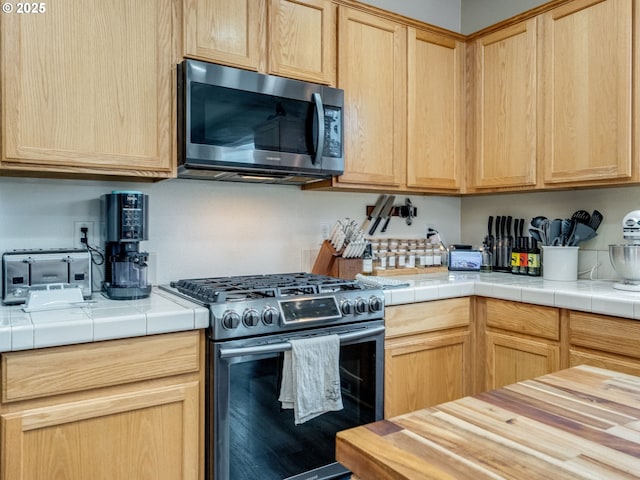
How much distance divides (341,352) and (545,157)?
151 centimetres

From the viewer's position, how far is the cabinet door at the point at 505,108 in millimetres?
2531

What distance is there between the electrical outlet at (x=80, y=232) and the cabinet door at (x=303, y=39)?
1.07 metres

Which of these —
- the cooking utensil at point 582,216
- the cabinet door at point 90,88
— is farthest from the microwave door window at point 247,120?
the cooking utensil at point 582,216

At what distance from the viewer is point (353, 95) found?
2.44 m

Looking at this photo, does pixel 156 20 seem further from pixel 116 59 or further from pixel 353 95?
pixel 353 95

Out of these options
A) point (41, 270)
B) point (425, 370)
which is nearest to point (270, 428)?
point (425, 370)

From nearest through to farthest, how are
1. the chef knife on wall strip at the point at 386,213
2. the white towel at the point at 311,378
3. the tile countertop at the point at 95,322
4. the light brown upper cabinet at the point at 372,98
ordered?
the tile countertop at the point at 95,322
the white towel at the point at 311,378
the light brown upper cabinet at the point at 372,98
the chef knife on wall strip at the point at 386,213

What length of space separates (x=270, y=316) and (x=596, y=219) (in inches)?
73.9

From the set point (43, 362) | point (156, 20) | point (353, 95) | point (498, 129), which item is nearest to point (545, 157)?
point (498, 129)

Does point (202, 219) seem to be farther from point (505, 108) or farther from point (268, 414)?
point (505, 108)

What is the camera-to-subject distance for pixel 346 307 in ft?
6.36

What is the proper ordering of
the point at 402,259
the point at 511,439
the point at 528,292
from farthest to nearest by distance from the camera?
the point at 402,259
the point at 528,292
the point at 511,439

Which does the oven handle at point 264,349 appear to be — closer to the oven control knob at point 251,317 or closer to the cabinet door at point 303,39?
the oven control knob at point 251,317

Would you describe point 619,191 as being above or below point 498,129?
below
